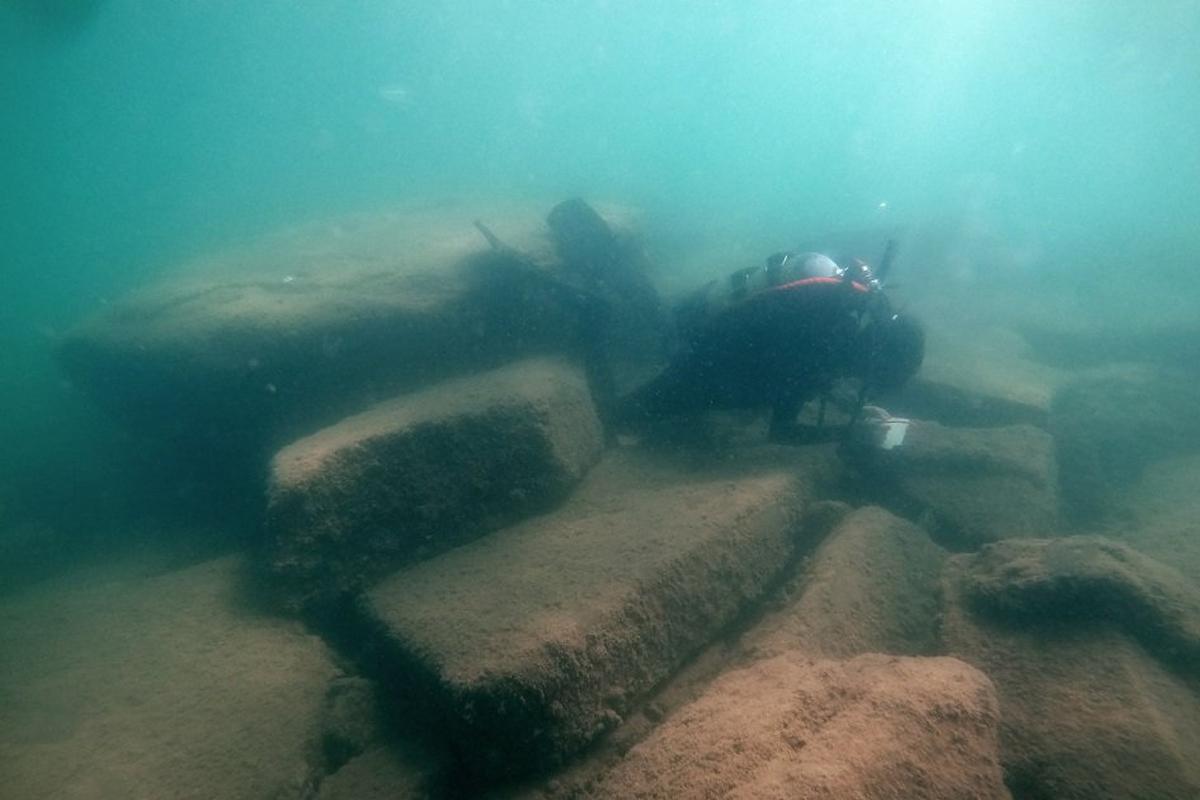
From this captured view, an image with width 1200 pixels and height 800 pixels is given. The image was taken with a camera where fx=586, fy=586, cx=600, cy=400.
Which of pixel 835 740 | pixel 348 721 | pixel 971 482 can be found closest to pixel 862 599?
pixel 835 740

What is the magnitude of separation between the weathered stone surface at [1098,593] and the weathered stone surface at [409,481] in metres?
3.04

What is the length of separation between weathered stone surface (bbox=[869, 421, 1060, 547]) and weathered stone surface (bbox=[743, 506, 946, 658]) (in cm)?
76

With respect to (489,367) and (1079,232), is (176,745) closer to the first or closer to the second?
(489,367)

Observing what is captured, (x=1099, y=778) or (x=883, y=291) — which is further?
(x=883, y=291)

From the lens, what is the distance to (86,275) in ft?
126

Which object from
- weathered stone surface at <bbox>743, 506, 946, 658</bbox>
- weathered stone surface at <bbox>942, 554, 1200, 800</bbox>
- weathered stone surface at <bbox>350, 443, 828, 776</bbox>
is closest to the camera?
weathered stone surface at <bbox>942, 554, 1200, 800</bbox>

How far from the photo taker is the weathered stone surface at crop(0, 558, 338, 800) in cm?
316

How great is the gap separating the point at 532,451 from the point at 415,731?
6.91 feet

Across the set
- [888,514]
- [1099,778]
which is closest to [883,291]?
[888,514]

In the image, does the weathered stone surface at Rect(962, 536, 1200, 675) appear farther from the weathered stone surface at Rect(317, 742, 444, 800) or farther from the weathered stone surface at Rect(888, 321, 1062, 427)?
the weathered stone surface at Rect(888, 321, 1062, 427)

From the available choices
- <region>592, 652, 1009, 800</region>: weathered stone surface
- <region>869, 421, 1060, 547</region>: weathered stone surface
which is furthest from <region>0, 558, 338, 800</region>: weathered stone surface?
<region>869, 421, 1060, 547</region>: weathered stone surface

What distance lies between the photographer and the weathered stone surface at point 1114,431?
7066 mm

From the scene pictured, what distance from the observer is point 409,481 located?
14.9ft

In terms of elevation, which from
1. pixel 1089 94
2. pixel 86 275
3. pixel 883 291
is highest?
pixel 1089 94
